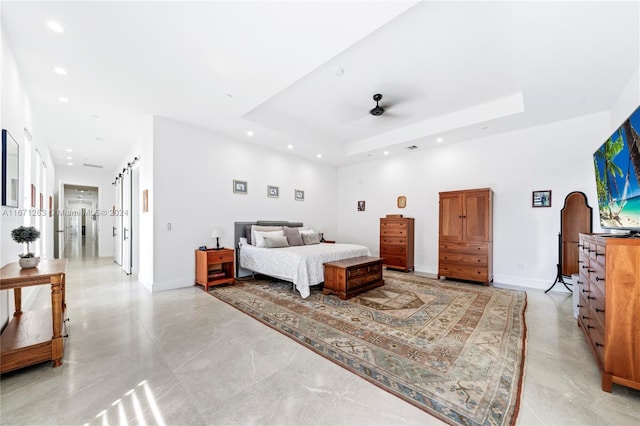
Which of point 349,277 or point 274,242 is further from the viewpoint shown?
point 274,242

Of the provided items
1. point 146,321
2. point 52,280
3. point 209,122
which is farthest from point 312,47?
point 146,321

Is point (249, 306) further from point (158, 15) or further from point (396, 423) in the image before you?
point (158, 15)

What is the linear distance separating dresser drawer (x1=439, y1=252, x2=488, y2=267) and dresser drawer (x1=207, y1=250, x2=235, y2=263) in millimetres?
4151

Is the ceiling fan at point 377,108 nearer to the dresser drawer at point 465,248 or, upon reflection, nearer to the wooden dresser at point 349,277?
the wooden dresser at point 349,277

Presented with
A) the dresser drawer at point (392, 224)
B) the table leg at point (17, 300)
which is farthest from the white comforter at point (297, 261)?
the table leg at point (17, 300)

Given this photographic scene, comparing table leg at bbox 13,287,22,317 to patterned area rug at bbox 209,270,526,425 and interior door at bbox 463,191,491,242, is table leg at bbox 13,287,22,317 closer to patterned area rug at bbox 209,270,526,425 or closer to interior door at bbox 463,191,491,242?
patterned area rug at bbox 209,270,526,425

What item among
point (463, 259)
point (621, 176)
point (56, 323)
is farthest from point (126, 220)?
point (621, 176)

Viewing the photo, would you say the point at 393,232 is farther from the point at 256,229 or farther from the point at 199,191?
the point at 199,191

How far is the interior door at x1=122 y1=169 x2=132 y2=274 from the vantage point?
5547 millimetres

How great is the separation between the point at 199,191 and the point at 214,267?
146 centimetres

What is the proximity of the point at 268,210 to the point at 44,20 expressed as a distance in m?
4.18

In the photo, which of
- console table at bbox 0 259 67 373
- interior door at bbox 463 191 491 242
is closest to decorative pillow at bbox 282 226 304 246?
interior door at bbox 463 191 491 242

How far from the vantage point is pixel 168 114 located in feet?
13.6

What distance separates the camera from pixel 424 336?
2596mm
